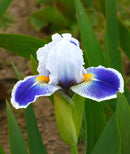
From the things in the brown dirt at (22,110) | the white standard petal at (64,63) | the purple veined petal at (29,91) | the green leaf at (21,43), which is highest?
the green leaf at (21,43)

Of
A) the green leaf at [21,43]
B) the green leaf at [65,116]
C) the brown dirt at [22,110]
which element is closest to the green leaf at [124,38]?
the green leaf at [21,43]

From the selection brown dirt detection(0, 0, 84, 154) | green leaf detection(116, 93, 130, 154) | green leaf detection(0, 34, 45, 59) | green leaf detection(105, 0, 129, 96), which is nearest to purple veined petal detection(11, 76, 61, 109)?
green leaf detection(116, 93, 130, 154)

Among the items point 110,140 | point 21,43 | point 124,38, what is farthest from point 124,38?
point 110,140

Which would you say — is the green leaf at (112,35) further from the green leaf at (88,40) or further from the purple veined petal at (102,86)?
the purple veined petal at (102,86)

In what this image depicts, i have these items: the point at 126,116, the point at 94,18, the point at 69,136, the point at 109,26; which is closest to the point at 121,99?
the point at 126,116

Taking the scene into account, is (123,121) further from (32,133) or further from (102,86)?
(32,133)

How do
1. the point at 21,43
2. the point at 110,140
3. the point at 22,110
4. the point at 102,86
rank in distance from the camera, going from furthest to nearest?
1. the point at 22,110
2. the point at 21,43
3. the point at 110,140
4. the point at 102,86

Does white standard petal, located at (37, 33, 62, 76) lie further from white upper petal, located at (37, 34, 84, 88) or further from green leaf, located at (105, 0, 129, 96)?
green leaf, located at (105, 0, 129, 96)
